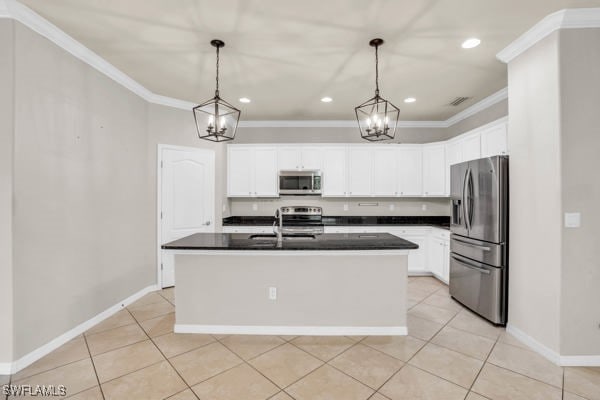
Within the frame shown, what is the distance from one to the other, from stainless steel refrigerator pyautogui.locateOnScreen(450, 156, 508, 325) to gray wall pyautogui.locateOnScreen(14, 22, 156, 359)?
4.31 m

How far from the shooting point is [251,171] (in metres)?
5.06

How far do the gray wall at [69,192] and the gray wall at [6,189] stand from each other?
0.04 meters

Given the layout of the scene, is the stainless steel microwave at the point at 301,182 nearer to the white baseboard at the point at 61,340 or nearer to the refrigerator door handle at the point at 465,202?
the refrigerator door handle at the point at 465,202

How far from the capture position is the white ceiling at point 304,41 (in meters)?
2.19

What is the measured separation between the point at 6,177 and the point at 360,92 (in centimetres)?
391

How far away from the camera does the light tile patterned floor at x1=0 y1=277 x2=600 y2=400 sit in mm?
1911

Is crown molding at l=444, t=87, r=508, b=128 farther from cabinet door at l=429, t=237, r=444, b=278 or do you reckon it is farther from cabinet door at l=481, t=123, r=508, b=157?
cabinet door at l=429, t=237, r=444, b=278

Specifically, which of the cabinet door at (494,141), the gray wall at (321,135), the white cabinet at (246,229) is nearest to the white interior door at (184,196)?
the white cabinet at (246,229)

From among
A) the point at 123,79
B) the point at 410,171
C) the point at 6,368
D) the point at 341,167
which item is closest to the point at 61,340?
the point at 6,368

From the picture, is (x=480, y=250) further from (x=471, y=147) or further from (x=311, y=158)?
(x=311, y=158)

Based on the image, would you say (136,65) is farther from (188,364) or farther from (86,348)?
(188,364)

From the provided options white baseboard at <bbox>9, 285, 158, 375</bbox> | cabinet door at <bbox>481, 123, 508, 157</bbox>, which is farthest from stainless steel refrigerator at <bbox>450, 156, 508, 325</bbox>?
white baseboard at <bbox>9, 285, 158, 375</bbox>

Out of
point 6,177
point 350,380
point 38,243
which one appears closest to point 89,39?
point 6,177
